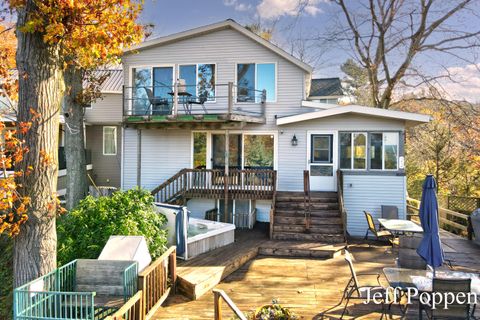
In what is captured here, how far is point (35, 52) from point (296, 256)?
7.63 meters

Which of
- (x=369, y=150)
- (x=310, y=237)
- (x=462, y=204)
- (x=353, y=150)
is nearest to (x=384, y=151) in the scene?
(x=369, y=150)

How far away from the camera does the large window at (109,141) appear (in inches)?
709

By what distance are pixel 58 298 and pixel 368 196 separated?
9869 millimetres

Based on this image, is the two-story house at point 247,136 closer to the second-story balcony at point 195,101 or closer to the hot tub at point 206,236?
the second-story balcony at point 195,101

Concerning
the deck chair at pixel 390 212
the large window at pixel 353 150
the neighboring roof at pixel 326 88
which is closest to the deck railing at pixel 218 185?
the large window at pixel 353 150

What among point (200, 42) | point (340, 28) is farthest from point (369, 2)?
point (200, 42)

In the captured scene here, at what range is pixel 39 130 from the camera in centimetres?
482

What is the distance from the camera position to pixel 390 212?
11.2m

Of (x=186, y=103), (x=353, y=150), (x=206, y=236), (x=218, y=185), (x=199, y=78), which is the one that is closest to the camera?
(x=206, y=236)

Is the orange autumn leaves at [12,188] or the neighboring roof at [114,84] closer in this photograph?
the orange autumn leaves at [12,188]

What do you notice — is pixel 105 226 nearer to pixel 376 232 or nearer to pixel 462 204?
pixel 376 232

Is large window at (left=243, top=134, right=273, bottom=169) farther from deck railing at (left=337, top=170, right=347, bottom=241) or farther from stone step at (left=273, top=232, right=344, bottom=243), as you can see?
stone step at (left=273, top=232, right=344, bottom=243)

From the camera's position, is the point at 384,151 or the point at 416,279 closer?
the point at 416,279

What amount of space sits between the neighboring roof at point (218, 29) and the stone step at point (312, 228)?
5842 mm
